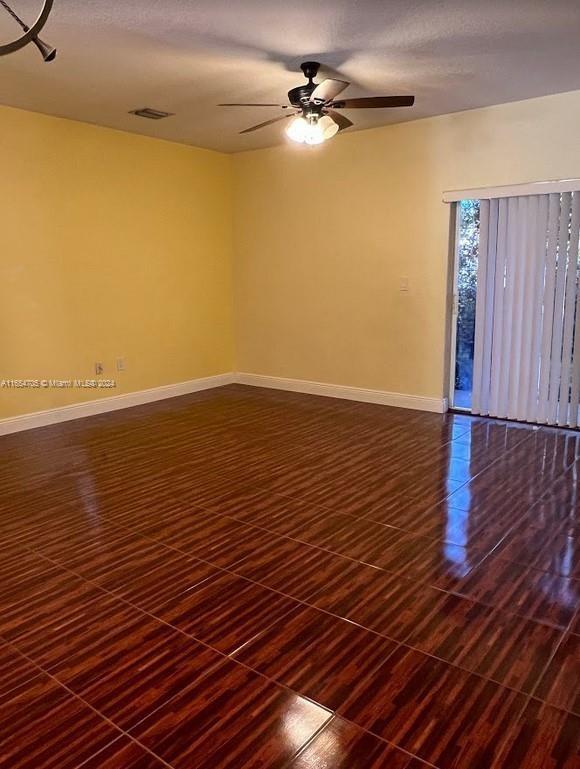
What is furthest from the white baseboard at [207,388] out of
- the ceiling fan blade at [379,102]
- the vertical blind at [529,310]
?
the ceiling fan blade at [379,102]

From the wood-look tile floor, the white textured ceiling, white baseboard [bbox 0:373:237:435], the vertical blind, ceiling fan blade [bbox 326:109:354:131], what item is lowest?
the wood-look tile floor

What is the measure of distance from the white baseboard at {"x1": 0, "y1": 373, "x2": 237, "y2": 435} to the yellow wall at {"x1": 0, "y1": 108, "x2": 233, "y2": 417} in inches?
2.8

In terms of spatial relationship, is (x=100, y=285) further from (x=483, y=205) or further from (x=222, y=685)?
(x=222, y=685)

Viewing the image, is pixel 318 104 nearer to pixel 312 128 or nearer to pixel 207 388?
pixel 312 128


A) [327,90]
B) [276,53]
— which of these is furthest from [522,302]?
[276,53]

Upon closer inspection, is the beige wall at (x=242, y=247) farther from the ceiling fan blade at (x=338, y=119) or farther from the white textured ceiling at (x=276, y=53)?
the ceiling fan blade at (x=338, y=119)

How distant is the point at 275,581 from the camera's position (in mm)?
2592

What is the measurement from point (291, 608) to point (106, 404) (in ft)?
12.4

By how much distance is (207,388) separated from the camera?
6.69 m

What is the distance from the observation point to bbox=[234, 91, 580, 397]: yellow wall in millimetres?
4797

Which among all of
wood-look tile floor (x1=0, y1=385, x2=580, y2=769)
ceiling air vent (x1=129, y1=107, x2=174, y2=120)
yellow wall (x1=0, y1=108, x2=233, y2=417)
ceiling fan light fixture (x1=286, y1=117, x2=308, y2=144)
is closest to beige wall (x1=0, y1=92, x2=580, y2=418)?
yellow wall (x1=0, y1=108, x2=233, y2=417)

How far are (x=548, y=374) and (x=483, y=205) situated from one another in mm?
1529

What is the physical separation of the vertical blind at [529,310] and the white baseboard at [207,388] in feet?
2.06

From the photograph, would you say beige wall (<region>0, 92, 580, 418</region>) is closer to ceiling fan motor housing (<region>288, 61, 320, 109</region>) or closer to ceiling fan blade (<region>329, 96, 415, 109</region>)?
ceiling fan blade (<region>329, 96, 415, 109</region>)
